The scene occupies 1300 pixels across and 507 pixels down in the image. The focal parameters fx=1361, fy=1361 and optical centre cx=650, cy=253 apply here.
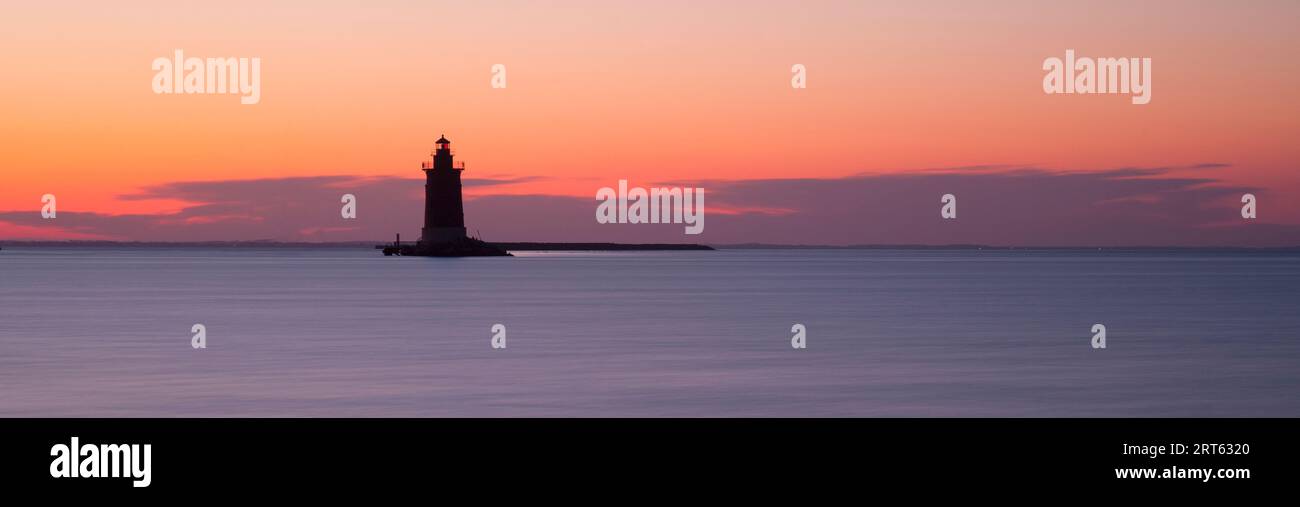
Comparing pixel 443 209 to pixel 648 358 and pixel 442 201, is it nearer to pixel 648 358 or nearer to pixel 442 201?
pixel 442 201

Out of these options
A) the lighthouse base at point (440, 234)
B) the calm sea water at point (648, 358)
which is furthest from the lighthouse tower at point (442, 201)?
the calm sea water at point (648, 358)

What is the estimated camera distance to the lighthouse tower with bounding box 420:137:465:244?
103 meters

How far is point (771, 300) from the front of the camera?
53844 mm

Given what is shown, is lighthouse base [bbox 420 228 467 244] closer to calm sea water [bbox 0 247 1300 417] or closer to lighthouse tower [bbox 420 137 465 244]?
lighthouse tower [bbox 420 137 465 244]

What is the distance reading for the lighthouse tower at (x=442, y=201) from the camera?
338ft

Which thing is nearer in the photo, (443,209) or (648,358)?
(648,358)

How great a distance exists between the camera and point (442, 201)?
10594 cm

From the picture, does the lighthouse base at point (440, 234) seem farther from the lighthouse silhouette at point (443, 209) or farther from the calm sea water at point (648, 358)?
the calm sea water at point (648, 358)

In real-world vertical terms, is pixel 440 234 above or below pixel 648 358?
above

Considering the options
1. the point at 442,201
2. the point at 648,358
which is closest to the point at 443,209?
the point at 442,201

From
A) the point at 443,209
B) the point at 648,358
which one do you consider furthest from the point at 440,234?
the point at 648,358
